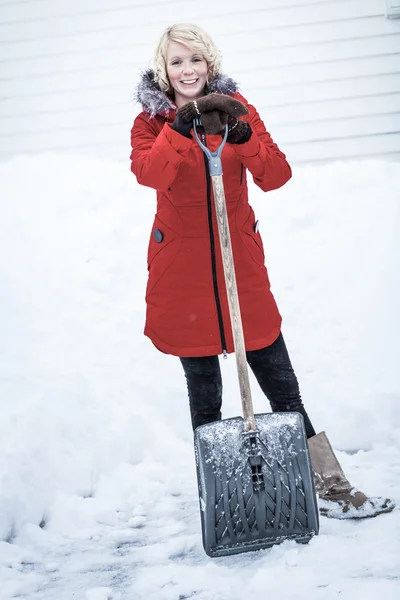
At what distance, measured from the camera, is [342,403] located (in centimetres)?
387

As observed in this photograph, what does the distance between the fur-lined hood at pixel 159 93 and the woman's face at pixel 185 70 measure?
5 centimetres

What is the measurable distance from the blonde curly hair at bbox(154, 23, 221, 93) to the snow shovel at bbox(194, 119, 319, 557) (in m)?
0.39

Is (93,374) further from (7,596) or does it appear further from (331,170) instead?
(331,170)

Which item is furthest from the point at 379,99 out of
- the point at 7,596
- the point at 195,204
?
the point at 7,596

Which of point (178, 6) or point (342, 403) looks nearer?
point (342, 403)

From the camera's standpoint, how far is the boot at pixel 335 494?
8.43 ft

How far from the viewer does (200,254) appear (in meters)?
2.63

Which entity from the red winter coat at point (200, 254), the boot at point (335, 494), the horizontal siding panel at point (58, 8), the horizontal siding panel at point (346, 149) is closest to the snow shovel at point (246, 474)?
the red winter coat at point (200, 254)

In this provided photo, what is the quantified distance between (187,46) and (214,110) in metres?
0.41

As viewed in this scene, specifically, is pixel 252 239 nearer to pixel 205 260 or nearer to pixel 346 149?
pixel 205 260

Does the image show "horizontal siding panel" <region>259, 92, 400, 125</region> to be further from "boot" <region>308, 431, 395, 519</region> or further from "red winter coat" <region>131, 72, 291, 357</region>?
"boot" <region>308, 431, 395, 519</region>

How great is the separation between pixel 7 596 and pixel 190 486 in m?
1.13

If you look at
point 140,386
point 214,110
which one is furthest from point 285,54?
point 214,110

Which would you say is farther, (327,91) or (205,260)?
(327,91)
